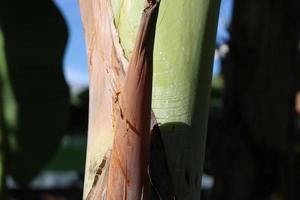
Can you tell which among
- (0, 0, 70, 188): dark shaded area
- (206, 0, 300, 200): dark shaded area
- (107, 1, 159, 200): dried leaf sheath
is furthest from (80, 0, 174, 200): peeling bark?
(0, 0, 70, 188): dark shaded area

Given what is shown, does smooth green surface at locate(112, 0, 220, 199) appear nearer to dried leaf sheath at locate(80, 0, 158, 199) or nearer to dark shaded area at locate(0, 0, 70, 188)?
dried leaf sheath at locate(80, 0, 158, 199)

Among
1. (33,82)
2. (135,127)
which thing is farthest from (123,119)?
(33,82)

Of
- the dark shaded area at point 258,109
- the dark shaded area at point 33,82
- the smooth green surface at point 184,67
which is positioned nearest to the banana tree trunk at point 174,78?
the smooth green surface at point 184,67

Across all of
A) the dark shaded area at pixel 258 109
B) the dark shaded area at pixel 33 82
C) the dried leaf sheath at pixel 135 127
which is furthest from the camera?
the dark shaded area at pixel 33 82

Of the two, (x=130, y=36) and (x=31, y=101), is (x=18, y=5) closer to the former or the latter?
(x=31, y=101)

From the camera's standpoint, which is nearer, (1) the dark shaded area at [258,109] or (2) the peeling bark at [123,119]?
(2) the peeling bark at [123,119]

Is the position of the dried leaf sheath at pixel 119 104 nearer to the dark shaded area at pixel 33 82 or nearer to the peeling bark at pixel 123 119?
the peeling bark at pixel 123 119

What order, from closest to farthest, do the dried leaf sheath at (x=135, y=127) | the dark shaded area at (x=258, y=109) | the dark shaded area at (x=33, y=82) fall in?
1. the dried leaf sheath at (x=135, y=127)
2. the dark shaded area at (x=258, y=109)
3. the dark shaded area at (x=33, y=82)

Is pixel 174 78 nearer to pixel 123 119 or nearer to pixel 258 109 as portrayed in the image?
pixel 123 119
